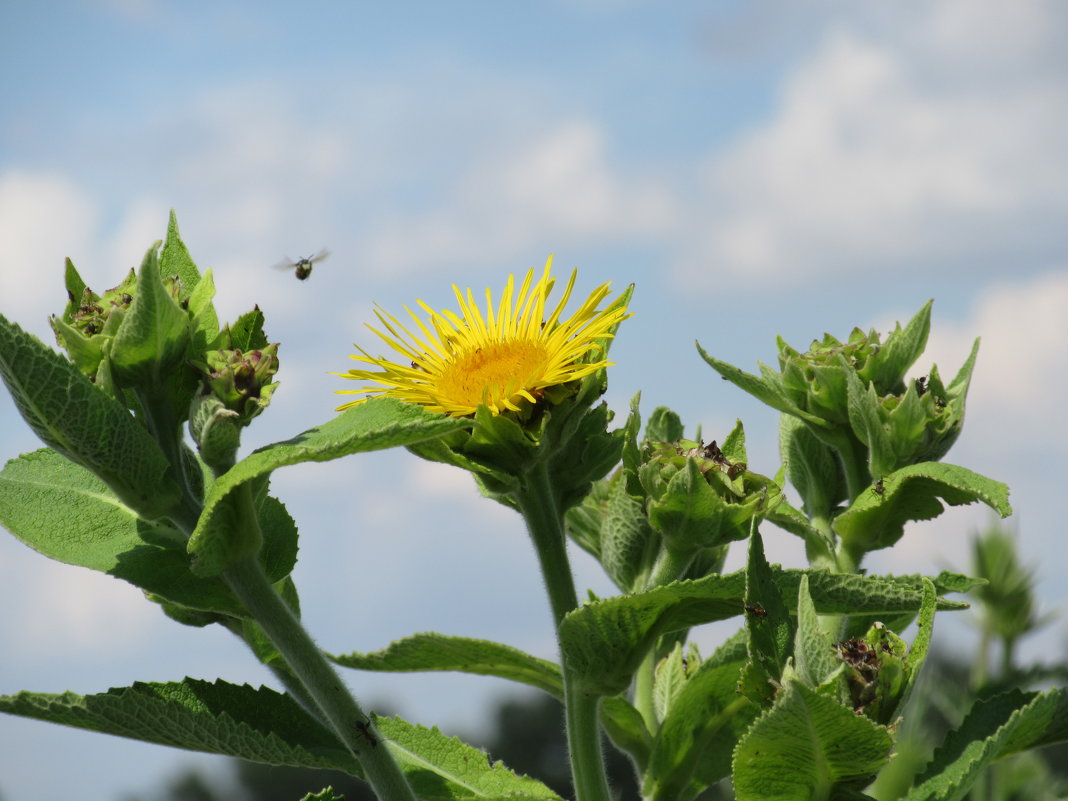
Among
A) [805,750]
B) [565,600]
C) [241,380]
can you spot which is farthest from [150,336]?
[805,750]

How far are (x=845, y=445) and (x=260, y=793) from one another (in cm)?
2625

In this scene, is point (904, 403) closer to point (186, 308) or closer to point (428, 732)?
point (428, 732)

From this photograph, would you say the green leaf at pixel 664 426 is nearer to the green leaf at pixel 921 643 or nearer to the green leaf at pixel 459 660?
the green leaf at pixel 459 660

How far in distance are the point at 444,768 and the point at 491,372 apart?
0.66 meters

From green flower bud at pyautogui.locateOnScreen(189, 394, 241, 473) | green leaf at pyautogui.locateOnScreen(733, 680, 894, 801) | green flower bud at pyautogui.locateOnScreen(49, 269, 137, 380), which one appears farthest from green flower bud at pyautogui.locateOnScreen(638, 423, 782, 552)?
green flower bud at pyautogui.locateOnScreen(49, 269, 137, 380)

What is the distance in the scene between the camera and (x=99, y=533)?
1.61m

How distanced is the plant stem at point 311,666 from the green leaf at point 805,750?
1.47ft

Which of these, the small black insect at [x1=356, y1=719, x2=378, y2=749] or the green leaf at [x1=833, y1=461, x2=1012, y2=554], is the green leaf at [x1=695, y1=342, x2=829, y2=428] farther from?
the small black insect at [x1=356, y1=719, x2=378, y2=749]

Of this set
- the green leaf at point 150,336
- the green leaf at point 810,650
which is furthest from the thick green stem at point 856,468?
the green leaf at point 150,336

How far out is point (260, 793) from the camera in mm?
26000

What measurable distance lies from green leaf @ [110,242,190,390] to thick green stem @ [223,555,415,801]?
0.26 metres

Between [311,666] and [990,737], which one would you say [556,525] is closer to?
[311,666]

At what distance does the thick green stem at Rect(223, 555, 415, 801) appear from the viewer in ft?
4.87

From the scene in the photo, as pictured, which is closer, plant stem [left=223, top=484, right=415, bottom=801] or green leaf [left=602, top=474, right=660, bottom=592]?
plant stem [left=223, top=484, right=415, bottom=801]
